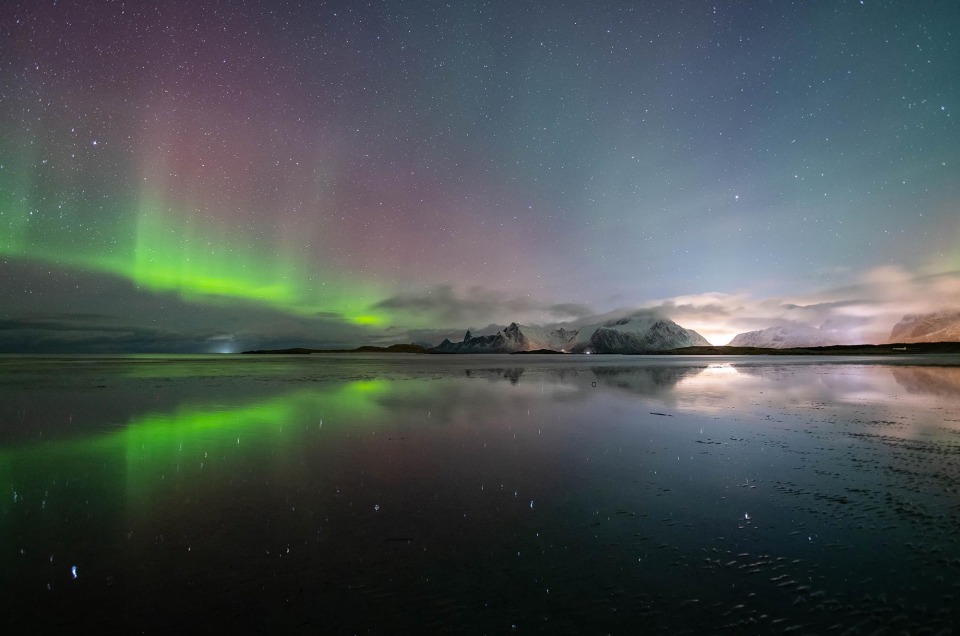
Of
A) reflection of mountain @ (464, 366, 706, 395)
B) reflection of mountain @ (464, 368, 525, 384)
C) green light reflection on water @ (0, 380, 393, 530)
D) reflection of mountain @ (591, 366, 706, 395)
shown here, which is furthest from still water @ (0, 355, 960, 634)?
reflection of mountain @ (464, 368, 525, 384)

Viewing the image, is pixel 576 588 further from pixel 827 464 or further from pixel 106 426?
pixel 106 426

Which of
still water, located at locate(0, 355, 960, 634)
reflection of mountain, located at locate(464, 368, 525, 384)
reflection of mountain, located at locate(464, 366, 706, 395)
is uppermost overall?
still water, located at locate(0, 355, 960, 634)

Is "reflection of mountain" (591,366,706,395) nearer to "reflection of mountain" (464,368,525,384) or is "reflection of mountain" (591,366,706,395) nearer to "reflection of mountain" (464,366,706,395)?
"reflection of mountain" (464,366,706,395)

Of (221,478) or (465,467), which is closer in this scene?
(221,478)

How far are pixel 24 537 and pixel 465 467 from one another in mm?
10796

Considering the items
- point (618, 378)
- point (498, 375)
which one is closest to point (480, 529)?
point (618, 378)

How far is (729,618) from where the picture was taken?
6.48 meters

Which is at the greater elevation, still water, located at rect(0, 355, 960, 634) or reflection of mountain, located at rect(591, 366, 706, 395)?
still water, located at rect(0, 355, 960, 634)

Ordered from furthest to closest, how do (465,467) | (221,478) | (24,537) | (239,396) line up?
(239,396), (465,467), (221,478), (24,537)

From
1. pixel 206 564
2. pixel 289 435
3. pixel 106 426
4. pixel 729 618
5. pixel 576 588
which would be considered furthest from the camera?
pixel 106 426

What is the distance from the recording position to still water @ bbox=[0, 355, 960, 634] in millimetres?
6691

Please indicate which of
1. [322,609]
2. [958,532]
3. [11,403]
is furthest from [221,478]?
[11,403]

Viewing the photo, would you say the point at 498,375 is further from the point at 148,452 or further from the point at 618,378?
the point at 148,452

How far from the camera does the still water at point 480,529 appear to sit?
669 centimetres
